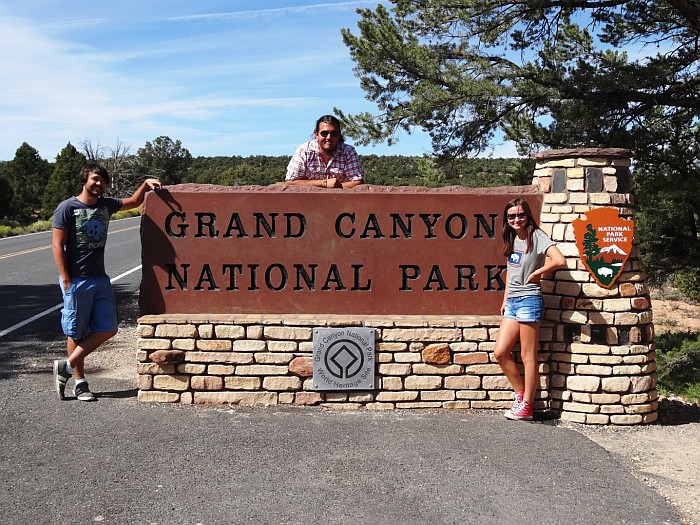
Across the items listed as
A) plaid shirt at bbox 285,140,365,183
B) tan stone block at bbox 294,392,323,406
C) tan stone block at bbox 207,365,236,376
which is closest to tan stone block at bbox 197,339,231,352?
tan stone block at bbox 207,365,236,376

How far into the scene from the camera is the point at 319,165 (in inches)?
235

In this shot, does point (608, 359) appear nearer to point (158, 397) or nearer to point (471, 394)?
point (471, 394)

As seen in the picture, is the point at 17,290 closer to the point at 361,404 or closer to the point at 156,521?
the point at 361,404

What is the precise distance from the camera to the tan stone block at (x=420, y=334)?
18.7 feet

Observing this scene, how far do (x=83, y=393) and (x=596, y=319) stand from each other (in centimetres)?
407

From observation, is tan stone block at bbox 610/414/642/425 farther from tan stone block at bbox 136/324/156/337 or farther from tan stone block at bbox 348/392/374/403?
tan stone block at bbox 136/324/156/337

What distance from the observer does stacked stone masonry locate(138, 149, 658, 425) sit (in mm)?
5621

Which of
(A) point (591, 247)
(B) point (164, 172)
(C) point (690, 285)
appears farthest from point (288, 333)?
(B) point (164, 172)

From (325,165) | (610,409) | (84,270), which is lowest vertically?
(610,409)

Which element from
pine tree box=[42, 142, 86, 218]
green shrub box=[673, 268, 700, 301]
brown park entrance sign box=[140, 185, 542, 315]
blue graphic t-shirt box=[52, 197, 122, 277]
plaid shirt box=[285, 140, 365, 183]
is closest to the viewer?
blue graphic t-shirt box=[52, 197, 122, 277]

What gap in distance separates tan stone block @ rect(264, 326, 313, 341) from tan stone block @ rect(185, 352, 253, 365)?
0.24m

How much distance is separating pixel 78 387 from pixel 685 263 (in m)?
7.20

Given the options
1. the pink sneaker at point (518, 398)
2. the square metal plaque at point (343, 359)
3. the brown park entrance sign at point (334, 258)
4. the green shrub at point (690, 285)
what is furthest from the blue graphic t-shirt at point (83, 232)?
the green shrub at point (690, 285)

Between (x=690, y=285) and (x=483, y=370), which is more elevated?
(x=690, y=285)
